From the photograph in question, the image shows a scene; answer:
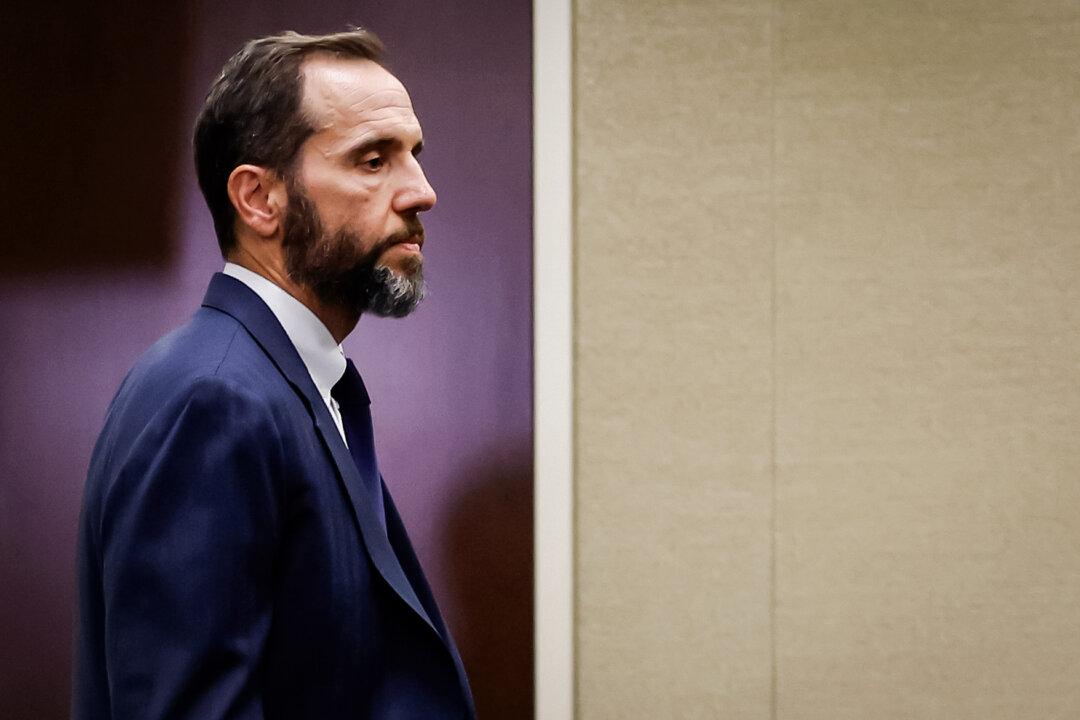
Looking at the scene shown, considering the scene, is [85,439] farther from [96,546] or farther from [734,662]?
[734,662]

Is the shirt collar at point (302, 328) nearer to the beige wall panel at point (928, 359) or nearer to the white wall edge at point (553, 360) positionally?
the white wall edge at point (553, 360)

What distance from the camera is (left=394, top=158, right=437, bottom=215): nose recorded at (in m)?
0.96

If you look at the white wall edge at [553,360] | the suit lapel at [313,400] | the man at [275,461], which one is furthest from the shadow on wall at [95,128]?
the suit lapel at [313,400]

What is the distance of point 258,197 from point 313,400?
0.79ft

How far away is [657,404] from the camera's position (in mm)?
1779

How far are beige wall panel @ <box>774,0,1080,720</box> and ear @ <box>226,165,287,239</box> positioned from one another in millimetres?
1138

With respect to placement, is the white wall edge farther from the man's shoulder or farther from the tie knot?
the man's shoulder

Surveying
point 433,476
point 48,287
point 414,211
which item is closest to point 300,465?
point 414,211

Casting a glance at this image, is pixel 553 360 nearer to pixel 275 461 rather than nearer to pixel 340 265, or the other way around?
pixel 340 265

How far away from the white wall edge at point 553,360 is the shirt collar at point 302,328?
88 centimetres

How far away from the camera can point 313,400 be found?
0.84 metres

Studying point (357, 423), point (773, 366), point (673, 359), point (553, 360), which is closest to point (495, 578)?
point (553, 360)

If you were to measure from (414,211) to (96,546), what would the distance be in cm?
45

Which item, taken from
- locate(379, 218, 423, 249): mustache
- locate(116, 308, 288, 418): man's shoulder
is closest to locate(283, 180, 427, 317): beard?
locate(379, 218, 423, 249): mustache
